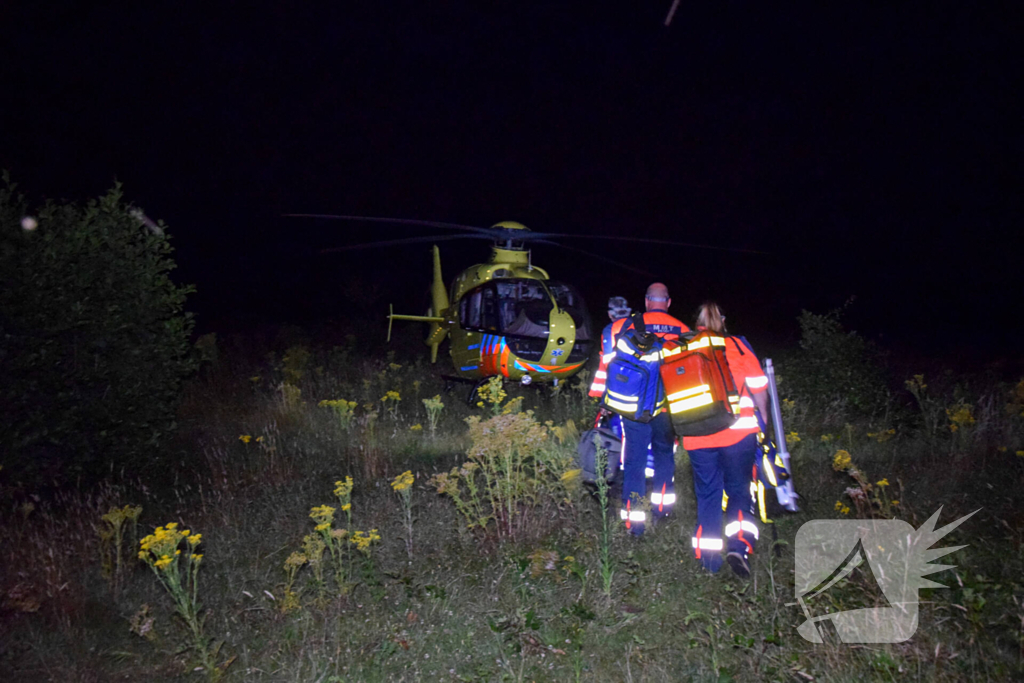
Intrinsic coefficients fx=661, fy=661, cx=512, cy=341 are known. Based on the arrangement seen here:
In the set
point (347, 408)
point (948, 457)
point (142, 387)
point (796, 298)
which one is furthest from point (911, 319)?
point (142, 387)

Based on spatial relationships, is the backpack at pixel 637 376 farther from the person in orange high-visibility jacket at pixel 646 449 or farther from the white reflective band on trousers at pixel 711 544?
the white reflective band on trousers at pixel 711 544

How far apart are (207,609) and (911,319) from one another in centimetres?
3342

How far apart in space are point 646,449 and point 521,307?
194 inches

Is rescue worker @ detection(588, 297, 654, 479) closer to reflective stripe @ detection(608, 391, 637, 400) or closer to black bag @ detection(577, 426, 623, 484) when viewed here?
black bag @ detection(577, 426, 623, 484)

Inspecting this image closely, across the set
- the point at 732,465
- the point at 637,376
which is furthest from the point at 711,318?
the point at 732,465

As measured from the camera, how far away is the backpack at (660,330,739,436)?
4.44 metres

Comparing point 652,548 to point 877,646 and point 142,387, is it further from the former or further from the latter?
point 142,387

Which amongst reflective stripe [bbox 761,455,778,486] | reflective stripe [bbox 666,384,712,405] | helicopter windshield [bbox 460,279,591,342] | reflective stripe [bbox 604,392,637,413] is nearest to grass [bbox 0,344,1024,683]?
reflective stripe [bbox 761,455,778,486]

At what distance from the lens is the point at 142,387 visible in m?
6.79

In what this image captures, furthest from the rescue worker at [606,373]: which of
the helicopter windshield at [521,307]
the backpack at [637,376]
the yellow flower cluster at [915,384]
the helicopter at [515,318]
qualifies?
the yellow flower cluster at [915,384]

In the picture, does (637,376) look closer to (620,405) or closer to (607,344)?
(620,405)

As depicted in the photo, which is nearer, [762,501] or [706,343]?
[706,343]

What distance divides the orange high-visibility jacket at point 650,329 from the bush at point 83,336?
469cm

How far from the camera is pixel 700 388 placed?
175 inches
